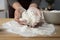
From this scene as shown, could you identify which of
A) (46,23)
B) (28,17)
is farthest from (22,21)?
(46,23)

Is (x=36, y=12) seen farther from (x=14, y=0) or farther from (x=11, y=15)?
(x=11, y=15)

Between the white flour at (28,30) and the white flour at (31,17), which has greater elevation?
the white flour at (31,17)

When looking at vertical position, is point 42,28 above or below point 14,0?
below

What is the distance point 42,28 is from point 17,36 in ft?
0.60

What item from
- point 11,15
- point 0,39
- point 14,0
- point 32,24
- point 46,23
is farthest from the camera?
point 11,15

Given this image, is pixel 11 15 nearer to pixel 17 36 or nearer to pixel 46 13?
pixel 46 13

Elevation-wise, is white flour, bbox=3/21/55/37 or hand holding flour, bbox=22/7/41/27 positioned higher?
hand holding flour, bbox=22/7/41/27

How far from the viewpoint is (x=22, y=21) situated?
2.91 ft

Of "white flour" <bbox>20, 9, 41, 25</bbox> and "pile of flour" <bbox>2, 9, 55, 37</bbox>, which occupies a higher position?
"white flour" <bbox>20, 9, 41, 25</bbox>

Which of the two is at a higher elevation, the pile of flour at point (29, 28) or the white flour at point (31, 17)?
the white flour at point (31, 17)

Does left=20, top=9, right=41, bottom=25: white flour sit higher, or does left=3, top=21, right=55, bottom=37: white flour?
left=20, top=9, right=41, bottom=25: white flour

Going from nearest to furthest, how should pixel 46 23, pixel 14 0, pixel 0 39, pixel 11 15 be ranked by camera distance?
Answer: pixel 0 39 → pixel 46 23 → pixel 14 0 → pixel 11 15

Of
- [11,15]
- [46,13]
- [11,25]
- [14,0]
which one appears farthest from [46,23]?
[11,15]

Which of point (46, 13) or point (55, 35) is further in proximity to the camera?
point (46, 13)
